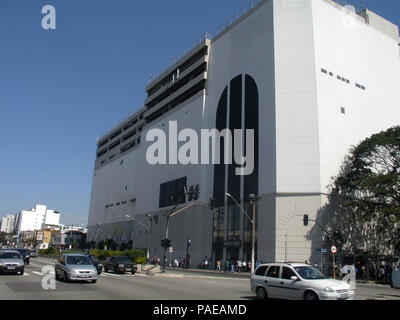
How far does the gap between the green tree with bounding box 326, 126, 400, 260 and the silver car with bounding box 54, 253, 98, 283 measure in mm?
31001

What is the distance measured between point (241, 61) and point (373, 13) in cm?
2349

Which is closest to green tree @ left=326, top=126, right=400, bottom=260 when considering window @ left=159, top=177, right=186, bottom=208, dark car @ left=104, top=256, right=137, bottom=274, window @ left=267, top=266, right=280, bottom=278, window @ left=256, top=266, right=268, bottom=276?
dark car @ left=104, top=256, right=137, bottom=274

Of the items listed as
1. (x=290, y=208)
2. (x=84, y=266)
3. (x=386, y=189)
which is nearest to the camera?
(x=84, y=266)

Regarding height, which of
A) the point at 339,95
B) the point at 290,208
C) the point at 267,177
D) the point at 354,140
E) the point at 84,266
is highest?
the point at 339,95

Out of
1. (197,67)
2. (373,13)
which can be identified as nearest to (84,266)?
(197,67)

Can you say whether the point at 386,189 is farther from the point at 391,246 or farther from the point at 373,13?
the point at 373,13

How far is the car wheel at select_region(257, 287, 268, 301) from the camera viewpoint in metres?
14.4

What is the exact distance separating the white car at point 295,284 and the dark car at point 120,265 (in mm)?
17524

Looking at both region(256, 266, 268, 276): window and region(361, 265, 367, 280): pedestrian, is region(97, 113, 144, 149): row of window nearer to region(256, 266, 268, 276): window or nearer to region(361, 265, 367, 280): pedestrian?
region(361, 265, 367, 280): pedestrian

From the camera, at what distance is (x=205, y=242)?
2232 inches

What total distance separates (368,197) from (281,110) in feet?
49.8

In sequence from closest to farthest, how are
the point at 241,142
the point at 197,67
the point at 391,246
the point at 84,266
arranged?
the point at 84,266 → the point at 391,246 → the point at 241,142 → the point at 197,67

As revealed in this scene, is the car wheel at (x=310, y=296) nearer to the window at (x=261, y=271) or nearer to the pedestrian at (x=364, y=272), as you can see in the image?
the window at (x=261, y=271)

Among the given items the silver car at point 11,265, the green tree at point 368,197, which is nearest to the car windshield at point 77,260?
the silver car at point 11,265
